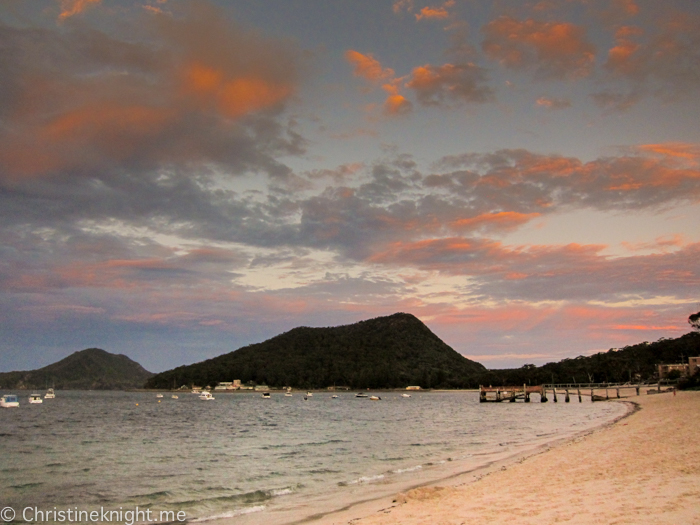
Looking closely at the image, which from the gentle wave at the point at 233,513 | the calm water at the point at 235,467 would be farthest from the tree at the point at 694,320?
the gentle wave at the point at 233,513

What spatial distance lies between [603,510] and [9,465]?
2759cm

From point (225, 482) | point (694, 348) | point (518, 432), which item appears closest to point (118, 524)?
point (225, 482)

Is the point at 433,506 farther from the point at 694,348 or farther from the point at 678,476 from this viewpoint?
the point at 694,348

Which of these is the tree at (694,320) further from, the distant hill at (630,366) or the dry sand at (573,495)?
the dry sand at (573,495)

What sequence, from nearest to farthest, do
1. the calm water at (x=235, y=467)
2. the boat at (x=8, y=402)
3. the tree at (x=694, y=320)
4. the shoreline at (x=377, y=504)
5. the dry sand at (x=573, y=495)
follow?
the dry sand at (x=573, y=495), the shoreline at (x=377, y=504), the calm water at (x=235, y=467), the boat at (x=8, y=402), the tree at (x=694, y=320)

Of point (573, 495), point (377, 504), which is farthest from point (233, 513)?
point (573, 495)

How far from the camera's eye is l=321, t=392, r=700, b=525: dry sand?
10.2 m

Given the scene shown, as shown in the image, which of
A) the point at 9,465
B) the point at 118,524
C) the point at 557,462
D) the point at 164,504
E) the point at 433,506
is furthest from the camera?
the point at 9,465

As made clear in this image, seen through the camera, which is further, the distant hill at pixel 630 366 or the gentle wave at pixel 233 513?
the distant hill at pixel 630 366

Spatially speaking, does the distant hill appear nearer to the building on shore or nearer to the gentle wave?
the building on shore

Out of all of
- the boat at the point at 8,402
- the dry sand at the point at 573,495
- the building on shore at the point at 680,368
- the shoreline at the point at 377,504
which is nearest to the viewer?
the dry sand at the point at 573,495

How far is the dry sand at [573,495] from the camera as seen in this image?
10.2 metres

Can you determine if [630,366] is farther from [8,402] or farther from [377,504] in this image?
[377,504]

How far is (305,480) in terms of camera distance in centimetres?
2147
